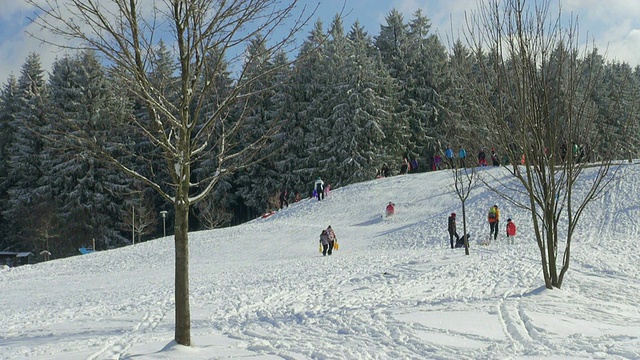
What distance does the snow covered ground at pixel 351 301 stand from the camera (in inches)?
305

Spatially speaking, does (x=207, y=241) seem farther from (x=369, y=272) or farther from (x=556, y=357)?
(x=556, y=357)

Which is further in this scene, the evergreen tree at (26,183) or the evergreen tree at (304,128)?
the evergreen tree at (304,128)

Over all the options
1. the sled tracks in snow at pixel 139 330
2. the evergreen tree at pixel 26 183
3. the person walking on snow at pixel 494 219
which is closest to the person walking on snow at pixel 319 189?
the person walking on snow at pixel 494 219

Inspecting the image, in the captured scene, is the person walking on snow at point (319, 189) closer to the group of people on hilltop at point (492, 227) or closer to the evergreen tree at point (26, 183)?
the group of people on hilltop at point (492, 227)

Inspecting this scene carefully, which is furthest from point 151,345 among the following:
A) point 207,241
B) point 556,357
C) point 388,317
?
point 207,241

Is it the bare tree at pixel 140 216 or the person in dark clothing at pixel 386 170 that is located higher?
the person in dark clothing at pixel 386 170

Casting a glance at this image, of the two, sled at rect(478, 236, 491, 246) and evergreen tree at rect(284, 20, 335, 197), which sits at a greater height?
evergreen tree at rect(284, 20, 335, 197)

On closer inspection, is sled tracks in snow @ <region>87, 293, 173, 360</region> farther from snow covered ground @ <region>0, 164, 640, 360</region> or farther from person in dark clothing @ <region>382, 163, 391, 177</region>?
person in dark clothing @ <region>382, 163, 391, 177</region>

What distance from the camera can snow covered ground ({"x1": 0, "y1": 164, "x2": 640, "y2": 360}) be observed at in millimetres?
7734

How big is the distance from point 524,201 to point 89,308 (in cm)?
2285

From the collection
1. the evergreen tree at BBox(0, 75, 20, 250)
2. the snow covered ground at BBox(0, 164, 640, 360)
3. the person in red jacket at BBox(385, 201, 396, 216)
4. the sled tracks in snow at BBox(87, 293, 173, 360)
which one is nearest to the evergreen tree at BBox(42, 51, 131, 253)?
the evergreen tree at BBox(0, 75, 20, 250)

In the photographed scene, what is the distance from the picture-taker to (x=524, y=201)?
30250 millimetres

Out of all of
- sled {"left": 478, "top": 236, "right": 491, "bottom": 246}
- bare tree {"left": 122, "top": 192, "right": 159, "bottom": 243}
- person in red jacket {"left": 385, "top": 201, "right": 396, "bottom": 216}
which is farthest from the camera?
bare tree {"left": 122, "top": 192, "right": 159, "bottom": 243}

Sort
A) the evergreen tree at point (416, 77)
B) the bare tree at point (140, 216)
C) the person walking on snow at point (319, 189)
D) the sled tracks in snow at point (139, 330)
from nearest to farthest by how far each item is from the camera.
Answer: the sled tracks in snow at point (139, 330) < the person walking on snow at point (319, 189) < the bare tree at point (140, 216) < the evergreen tree at point (416, 77)
